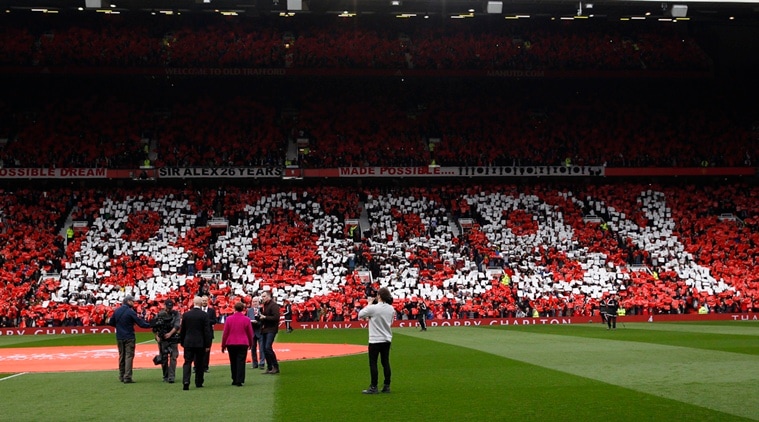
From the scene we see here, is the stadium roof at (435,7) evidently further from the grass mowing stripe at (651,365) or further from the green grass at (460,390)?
the green grass at (460,390)

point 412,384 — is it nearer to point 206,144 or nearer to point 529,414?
point 529,414

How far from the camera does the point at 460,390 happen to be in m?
15.5

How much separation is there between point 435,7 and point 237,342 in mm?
35416

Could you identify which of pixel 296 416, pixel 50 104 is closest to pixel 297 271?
pixel 50 104

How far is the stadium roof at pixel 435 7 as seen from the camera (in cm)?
4703

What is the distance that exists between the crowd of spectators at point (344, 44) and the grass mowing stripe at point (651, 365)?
29.7 m

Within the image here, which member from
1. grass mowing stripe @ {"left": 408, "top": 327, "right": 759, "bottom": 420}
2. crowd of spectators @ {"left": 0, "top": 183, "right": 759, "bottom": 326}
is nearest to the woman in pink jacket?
grass mowing stripe @ {"left": 408, "top": 327, "right": 759, "bottom": 420}

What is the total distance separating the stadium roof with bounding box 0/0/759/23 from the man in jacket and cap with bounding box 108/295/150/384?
3140 centimetres

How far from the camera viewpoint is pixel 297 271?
150 feet

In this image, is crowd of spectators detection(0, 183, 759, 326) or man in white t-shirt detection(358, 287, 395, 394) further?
crowd of spectators detection(0, 183, 759, 326)

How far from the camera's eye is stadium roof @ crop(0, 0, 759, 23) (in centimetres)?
4703

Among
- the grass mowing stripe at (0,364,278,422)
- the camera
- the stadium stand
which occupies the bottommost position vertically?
the grass mowing stripe at (0,364,278,422)

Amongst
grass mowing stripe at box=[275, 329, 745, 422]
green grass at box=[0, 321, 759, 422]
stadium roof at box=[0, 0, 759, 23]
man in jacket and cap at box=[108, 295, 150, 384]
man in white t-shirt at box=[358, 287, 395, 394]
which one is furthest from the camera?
stadium roof at box=[0, 0, 759, 23]

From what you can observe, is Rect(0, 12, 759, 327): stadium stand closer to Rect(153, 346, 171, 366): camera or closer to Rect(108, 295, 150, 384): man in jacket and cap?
Rect(108, 295, 150, 384): man in jacket and cap
